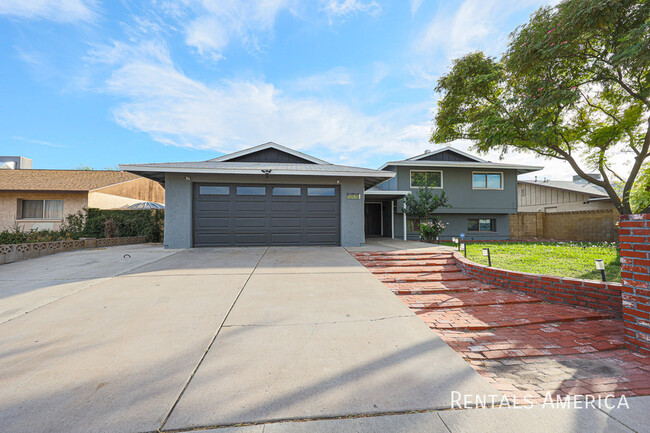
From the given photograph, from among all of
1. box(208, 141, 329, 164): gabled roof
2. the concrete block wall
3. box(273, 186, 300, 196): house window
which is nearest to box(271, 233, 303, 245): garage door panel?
box(273, 186, 300, 196): house window

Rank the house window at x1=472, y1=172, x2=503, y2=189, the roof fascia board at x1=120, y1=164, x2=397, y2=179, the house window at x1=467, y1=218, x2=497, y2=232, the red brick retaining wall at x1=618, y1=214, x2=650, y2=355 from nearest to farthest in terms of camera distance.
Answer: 1. the red brick retaining wall at x1=618, y1=214, x2=650, y2=355
2. the roof fascia board at x1=120, y1=164, x2=397, y2=179
3. the house window at x1=472, y1=172, x2=503, y2=189
4. the house window at x1=467, y1=218, x2=497, y2=232

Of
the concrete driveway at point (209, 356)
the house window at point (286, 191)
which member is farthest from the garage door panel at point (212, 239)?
the concrete driveway at point (209, 356)

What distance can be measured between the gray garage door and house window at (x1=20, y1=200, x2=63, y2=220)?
11.4m

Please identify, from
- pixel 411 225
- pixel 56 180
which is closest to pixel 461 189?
pixel 411 225

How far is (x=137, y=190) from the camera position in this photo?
17922 millimetres

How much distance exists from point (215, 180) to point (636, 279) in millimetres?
9783

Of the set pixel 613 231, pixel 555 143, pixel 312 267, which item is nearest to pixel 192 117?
pixel 312 267

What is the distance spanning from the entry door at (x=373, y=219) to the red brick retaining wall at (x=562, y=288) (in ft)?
33.2

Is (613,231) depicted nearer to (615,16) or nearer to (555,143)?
(555,143)

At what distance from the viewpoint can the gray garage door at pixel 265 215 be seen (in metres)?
9.05

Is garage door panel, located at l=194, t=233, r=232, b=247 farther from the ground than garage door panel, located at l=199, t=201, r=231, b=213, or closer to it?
closer to it

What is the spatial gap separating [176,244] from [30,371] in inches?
281

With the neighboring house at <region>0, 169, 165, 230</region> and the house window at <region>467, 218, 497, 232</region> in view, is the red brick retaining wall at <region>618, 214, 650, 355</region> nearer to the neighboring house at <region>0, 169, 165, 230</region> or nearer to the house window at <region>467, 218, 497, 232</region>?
the house window at <region>467, 218, 497, 232</region>

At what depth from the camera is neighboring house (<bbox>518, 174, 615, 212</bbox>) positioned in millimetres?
15953
